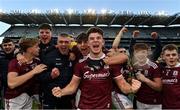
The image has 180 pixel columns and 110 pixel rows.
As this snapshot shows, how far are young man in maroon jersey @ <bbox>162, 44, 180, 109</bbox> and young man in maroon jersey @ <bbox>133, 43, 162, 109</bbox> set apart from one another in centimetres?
13

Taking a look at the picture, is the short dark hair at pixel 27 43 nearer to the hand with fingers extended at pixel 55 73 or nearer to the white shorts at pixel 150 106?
the hand with fingers extended at pixel 55 73

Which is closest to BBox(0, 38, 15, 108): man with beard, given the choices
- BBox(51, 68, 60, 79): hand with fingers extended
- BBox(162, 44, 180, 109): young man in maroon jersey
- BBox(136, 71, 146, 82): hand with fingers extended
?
BBox(51, 68, 60, 79): hand with fingers extended

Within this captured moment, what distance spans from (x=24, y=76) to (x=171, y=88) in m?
2.43

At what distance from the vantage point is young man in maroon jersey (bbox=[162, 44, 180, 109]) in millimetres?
5473

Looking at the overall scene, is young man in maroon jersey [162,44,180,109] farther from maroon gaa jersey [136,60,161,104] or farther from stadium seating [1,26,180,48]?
stadium seating [1,26,180,48]

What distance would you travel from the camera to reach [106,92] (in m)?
4.70

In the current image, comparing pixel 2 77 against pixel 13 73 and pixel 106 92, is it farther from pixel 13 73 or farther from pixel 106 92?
pixel 106 92

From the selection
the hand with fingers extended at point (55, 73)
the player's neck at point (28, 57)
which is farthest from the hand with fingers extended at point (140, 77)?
the player's neck at point (28, 57)

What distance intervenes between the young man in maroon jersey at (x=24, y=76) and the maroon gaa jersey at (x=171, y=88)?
6.81 feet

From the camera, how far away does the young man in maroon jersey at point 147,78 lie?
5.51 m

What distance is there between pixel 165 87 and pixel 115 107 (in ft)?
3.39

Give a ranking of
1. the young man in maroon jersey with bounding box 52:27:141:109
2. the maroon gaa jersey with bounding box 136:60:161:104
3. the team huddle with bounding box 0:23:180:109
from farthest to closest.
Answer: the maroon gaa jersey with bounding box 136:60:161:104
the team huddle with bounding box 0:23:180:109
the young man in maroon jersey with bounding box 52:27:141:109

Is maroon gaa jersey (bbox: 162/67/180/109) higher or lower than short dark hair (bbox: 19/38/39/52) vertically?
lower

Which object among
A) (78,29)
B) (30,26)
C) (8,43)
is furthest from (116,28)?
(8,43)
